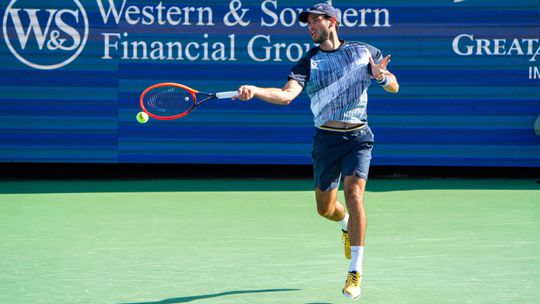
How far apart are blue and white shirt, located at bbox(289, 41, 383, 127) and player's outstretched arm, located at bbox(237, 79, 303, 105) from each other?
4.5 inches

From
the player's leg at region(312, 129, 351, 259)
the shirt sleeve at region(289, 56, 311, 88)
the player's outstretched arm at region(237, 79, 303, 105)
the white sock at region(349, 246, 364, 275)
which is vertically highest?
the shirt sleeve at region(289, 56, 311, 88)

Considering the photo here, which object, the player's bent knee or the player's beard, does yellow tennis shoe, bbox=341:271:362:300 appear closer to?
the player's bent knee

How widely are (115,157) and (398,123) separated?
3348mm

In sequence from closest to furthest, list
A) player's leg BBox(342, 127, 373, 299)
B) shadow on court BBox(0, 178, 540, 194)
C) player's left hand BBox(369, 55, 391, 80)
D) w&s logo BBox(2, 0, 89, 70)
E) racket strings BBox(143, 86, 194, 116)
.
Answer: player's leg BBox(342, 127, 373, 299) → player's left hand BBox(369, 55, 391, 80) → racket strings BBox(143, 86, 194, 116) → shadow on court BBox(0, 178, 540, 194) → w&s logo BBox(2, 0, 89, 70)

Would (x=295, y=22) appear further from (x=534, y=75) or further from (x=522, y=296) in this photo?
(x=522, y=296)

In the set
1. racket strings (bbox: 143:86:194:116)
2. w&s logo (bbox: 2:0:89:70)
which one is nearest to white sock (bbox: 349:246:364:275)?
racket strings (bbox: 143:86:194:116)

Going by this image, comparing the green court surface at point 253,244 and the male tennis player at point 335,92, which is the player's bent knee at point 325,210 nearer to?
the male tennis player at point 335,92

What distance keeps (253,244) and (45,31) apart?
5.31 metres

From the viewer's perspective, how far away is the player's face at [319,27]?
22.6 feet

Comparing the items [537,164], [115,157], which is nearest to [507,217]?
→ [537,164]

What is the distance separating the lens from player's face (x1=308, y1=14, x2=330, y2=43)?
271 inches

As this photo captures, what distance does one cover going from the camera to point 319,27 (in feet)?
22.6

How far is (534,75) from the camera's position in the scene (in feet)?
41.5

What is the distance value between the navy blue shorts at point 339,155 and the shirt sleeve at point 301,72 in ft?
1.23
